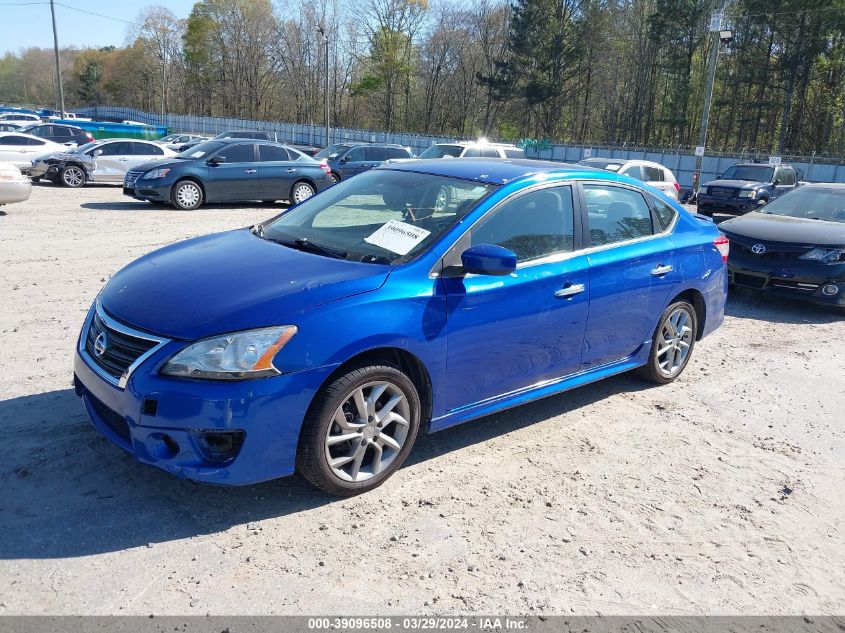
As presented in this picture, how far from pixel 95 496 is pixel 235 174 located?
44.5 ft

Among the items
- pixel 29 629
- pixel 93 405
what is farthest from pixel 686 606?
pixel 93 405

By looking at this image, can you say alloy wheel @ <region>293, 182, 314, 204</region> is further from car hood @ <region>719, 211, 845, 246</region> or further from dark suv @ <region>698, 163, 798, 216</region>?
dark suv @ <region>698, 163, 798, 216</region>

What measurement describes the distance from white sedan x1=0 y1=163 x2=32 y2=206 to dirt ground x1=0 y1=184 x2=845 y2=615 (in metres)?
9.36

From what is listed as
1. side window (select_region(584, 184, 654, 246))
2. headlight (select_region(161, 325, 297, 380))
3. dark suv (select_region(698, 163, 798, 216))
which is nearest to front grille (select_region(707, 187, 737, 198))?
dark suv (select_region(698, 163, 798, 216))

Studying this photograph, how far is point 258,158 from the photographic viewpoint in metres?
16.5

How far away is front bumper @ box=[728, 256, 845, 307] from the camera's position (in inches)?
332

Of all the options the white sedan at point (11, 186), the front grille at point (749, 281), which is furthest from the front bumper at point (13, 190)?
the front grille at point (749, 281)

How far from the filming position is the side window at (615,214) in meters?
4.88

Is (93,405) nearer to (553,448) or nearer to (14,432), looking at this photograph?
(14,432)

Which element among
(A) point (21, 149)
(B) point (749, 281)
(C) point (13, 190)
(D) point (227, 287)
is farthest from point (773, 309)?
(A) point (21, 149)

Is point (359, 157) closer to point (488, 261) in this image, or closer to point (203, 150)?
point (203, 150)

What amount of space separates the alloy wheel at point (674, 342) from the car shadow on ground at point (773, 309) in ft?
10.5

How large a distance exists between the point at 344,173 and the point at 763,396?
17.8 m

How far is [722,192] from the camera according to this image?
21656mm
